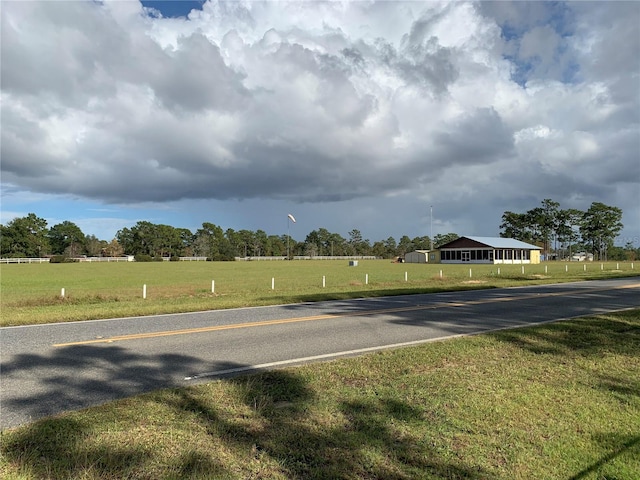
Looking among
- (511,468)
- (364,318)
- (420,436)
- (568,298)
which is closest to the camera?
(511,468)

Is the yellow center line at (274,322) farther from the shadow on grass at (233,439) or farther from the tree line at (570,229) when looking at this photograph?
the tree line at (570,229)

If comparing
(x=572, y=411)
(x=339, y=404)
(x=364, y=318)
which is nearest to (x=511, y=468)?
(x=572, y=411)

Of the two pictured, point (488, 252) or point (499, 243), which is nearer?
point (488, 252)

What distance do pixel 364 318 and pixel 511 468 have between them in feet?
27.4

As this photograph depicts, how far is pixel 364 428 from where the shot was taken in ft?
13.9

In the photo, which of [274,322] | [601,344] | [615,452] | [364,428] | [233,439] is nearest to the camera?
[615,452]

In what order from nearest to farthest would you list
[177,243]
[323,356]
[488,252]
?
1. [323,356]
2. [488,252]
3. [177,243]

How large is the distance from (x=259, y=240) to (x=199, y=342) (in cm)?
16771

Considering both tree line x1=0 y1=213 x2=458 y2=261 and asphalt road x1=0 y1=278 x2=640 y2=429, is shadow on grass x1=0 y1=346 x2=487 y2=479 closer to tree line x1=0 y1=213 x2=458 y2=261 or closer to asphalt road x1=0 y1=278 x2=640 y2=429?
asphalt road x1=0 y1=278 x2=640 y2=429

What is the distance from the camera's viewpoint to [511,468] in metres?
3.51

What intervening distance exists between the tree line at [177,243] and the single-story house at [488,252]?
230 feet

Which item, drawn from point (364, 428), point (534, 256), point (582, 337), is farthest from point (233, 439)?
point (534, 256)

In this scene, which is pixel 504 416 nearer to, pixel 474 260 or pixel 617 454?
pixel 617 454

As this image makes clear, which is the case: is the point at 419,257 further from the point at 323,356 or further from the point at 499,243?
the point at 323,356
